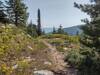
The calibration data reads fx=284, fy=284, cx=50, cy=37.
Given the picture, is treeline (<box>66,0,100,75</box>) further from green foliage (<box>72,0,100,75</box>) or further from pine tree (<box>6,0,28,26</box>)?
pine tree (<box>6,0,28,26</box>)

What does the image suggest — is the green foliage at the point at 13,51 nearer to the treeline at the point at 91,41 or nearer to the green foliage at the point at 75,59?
the green foliage at the point at 75,59

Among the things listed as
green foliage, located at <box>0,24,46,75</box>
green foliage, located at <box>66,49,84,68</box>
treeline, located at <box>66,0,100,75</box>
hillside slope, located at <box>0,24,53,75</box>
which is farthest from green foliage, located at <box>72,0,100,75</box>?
green foliage, located at <box>0,24,46,75</box>

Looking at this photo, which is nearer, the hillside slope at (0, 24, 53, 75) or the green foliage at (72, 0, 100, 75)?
the hillside slope at (0, 24, 53, 75)

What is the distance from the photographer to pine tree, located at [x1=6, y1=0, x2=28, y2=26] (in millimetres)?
24031

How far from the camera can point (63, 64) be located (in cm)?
1217

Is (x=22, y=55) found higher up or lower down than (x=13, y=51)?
lower down

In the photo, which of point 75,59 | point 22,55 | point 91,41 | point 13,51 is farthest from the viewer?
point 75,59

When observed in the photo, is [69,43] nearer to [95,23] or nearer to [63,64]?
[63,64]

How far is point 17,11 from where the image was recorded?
25.6 metres

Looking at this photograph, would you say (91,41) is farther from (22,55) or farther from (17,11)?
(17,11)

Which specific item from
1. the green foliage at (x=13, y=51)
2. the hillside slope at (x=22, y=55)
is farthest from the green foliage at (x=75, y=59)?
the green foliage at (x=13, y=51)

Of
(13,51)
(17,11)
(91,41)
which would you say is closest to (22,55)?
(13,51)

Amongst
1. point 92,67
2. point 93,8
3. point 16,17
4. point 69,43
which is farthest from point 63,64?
point 16,17

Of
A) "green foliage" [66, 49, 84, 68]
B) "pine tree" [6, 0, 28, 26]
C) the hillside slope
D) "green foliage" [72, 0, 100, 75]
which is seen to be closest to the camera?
the hillside slope
